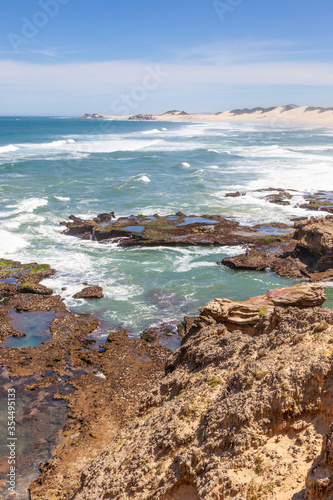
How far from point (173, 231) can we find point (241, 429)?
2813 centimetres

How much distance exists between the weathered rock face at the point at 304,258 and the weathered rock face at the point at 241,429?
1773cm

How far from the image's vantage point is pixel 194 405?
345 inches

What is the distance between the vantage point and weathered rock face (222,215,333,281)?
88.1ft

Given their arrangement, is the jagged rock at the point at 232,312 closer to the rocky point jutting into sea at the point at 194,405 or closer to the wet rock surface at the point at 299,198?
the rocky point jutting into sea at the point at 194,405

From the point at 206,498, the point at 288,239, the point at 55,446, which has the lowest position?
the point at 55,446

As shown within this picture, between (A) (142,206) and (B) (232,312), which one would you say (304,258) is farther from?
(A) (142,206)

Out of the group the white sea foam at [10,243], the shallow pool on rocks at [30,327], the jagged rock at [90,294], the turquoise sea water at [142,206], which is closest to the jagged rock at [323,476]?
the turquoise sea water at [142,206]

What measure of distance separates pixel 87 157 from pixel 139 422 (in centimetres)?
7908

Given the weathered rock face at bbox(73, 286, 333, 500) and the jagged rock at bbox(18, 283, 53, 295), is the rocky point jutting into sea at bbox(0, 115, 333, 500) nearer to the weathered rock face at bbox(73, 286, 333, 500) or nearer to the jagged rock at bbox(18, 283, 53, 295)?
the weathered rock face at bbox(73, 286, 333, 500)

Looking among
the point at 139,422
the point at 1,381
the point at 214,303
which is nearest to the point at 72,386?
the point at 1,381

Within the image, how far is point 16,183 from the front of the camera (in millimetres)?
56469

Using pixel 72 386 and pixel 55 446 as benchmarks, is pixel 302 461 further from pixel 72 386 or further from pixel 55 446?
pixel 72 386

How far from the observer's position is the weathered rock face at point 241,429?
646 centimetres

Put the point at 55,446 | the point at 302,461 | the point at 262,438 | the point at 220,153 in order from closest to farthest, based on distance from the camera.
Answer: the point at 302,461, the point at 262,438, the point at 55,446, the point at 220,153
